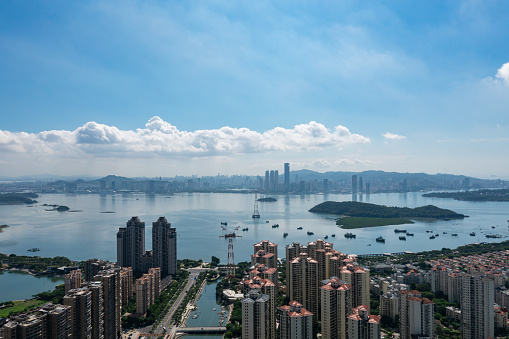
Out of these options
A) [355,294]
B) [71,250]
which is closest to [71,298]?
[355,294]

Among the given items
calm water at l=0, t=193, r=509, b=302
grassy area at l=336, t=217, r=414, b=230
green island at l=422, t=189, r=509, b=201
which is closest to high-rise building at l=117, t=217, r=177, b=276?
calm water at l=0, t=193, r=509, b=302

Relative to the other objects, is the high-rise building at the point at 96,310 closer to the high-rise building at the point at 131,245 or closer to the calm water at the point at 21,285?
the calm water at the point at 21,285

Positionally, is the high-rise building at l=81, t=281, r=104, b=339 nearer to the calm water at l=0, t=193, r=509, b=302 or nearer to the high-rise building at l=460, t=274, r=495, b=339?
the high-rise building at l=460, t=274, r=495, b=339

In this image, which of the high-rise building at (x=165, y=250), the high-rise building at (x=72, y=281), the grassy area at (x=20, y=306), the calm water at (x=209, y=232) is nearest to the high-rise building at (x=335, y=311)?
the high-rise building at (x=72, y=281)

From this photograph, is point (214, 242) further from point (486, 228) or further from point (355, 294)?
point (486, 228)

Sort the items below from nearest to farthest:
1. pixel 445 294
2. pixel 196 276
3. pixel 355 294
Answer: pixel 355 294 → pixel 445 294 → pixel 196 276
